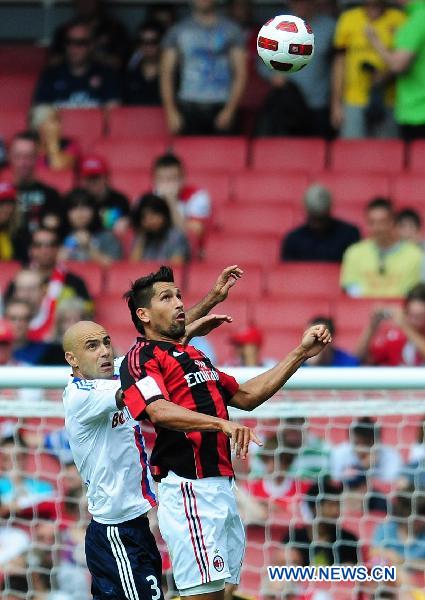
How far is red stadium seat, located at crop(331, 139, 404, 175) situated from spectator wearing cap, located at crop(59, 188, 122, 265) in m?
1.77

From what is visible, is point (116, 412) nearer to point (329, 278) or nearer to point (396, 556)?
point (396, 556)

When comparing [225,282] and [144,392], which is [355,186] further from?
[144,392]

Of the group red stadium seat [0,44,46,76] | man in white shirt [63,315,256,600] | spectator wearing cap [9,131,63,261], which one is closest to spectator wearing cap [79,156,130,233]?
spectator wearing cap [9,131,63,261]

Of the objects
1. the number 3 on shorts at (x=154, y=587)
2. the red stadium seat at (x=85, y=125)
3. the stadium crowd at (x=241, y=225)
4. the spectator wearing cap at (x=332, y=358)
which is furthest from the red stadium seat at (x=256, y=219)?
the number 3 on shorts at (x=154, y=587)

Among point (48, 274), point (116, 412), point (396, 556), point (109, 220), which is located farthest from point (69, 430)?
point (109, 220)

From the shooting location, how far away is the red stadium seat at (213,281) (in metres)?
10.1

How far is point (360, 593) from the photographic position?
7668 millimetres

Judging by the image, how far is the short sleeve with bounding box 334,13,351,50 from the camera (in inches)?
432

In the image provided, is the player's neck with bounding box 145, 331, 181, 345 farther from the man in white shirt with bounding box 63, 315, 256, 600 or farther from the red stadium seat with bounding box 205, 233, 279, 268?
the red stadium seat with bounding box 205, 233, 279, 268

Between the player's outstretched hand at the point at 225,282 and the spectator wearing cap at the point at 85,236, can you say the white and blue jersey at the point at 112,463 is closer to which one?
Result: the player's outstretched hand at the point at 225,282

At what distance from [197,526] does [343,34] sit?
19.9ft

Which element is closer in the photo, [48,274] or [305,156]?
[48,274]

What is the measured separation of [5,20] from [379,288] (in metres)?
5.31

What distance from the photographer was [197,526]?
573cm
